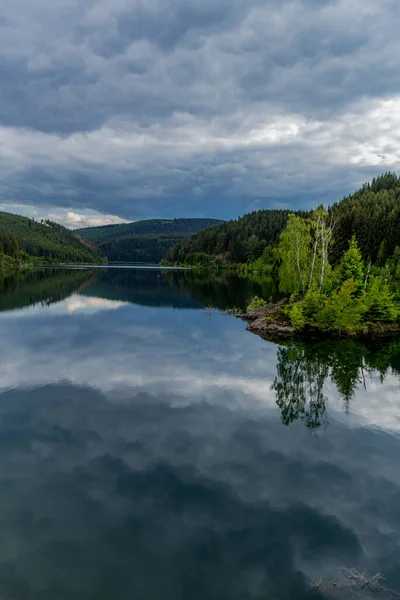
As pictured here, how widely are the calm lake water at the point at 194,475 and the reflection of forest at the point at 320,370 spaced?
0.22m

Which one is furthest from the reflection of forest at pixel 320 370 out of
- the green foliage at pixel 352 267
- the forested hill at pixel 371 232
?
the forested hill at pixel 371 232

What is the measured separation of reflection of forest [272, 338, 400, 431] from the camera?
27125 millimetres

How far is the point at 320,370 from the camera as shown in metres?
35.9

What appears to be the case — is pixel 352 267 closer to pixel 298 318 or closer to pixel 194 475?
pixel 298 318

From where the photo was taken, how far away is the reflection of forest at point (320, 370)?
89.0 feet

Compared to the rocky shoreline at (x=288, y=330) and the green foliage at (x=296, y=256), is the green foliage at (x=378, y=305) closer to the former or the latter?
the rocky shoreline at (x=288, y=330)

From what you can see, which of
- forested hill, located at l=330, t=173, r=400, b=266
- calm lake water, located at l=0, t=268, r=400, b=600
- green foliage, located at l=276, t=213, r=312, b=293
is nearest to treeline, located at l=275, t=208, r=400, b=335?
green foliage, located at l=276, t=213, r=312, b=293

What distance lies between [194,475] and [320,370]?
21.5 metres

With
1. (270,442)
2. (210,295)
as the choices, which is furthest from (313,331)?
(210,295)

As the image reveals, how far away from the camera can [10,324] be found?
185 feet

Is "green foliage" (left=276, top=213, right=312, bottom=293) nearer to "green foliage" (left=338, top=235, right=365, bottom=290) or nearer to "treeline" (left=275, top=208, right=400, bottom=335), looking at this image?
"treeline" (left=275, top=208, right=400, bottom=335)

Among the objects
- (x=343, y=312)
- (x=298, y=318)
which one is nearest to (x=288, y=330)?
(x=298, y=318)

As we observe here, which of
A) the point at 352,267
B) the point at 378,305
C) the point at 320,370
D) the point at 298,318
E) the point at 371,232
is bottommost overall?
the point at 320,370

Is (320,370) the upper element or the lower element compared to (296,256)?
lower
